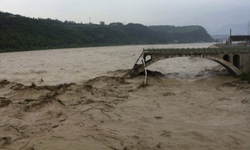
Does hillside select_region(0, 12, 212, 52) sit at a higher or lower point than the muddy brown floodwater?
higher

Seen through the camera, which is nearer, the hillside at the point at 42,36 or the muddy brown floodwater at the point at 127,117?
the muddy brown floodwater at the point at 127,117

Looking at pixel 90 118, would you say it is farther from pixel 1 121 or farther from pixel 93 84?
pixel 93 84

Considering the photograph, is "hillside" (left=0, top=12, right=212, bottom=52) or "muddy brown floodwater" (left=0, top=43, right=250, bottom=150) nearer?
"muddy brown floodwater" (left=0, top=43, right=250, bottom=150)

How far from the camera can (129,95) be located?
20625 millimetres

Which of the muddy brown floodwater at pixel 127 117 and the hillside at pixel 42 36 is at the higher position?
the hillside at pixel 42 36

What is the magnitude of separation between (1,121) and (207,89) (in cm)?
1718

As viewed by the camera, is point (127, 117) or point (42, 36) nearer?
point (127, 117)

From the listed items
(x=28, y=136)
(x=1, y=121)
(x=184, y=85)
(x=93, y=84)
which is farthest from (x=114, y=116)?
(x=184, y=85)

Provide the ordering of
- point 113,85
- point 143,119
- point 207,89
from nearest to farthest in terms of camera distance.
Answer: point 143,119 < point 207,89 < point 113,85

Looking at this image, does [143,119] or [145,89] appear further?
[145,89]

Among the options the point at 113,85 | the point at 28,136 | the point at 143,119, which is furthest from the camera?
the point at 113,85

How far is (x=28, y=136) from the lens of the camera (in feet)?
40.0

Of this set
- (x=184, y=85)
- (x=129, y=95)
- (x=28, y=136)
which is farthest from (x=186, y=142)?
(x=184, y=85)

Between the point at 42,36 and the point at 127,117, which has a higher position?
the point at 42,36
